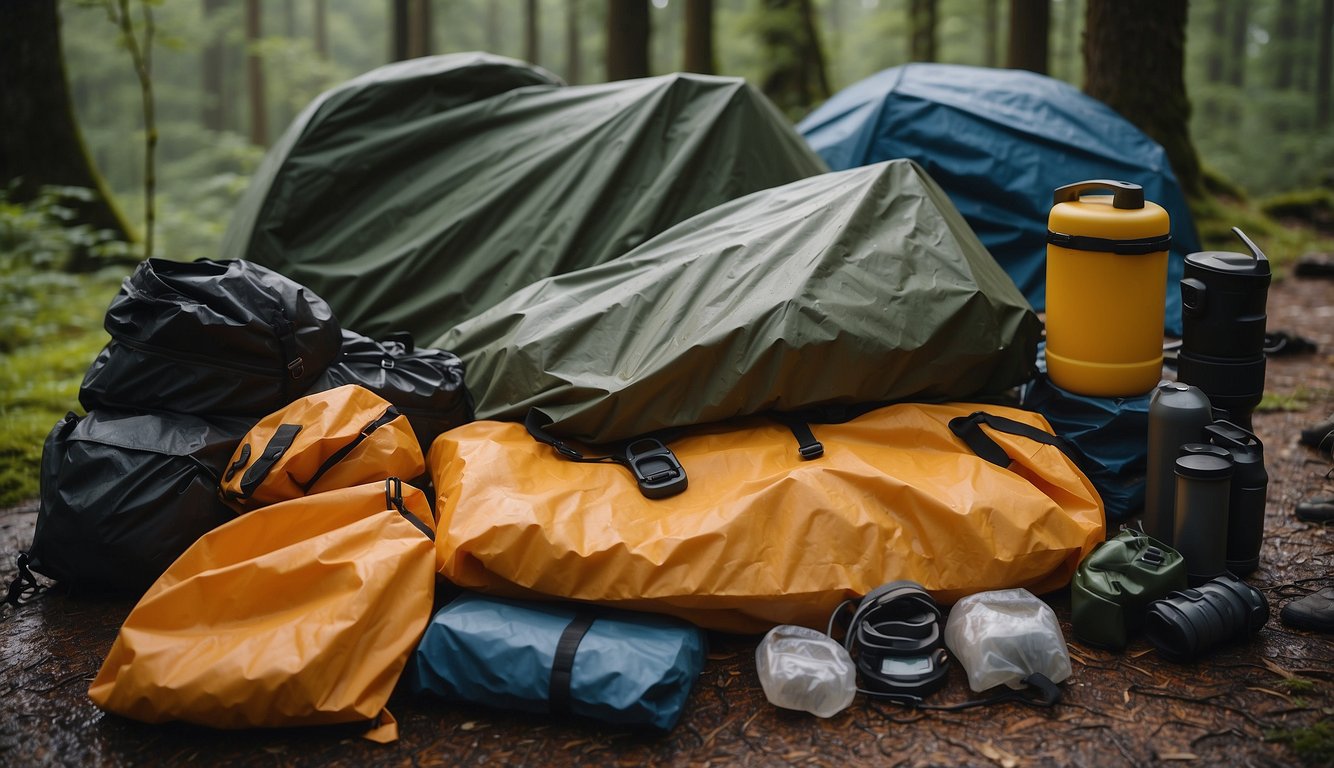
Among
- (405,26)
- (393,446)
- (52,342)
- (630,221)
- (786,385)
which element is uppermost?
(405,26)

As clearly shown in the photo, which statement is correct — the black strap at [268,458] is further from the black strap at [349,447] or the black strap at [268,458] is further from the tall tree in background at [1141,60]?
the tall tree in background at [1141,60]

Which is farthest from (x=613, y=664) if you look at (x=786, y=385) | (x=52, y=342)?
(x=52, y=342)

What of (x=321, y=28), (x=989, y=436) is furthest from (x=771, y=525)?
(x=321, y=28)

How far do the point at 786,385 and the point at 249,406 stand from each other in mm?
1759

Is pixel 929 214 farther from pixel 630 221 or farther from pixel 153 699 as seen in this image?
pixel 153 699

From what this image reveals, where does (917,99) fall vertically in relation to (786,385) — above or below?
above

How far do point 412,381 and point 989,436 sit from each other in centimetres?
200

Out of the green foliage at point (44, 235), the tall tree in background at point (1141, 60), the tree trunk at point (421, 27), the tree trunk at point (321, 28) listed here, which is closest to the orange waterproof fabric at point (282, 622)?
the green foliage at point (44, 235)

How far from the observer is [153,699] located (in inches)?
92.0

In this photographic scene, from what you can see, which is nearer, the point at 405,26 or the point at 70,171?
the point at 70,171

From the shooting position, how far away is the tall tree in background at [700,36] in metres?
9.73

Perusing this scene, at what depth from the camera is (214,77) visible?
24656 mm

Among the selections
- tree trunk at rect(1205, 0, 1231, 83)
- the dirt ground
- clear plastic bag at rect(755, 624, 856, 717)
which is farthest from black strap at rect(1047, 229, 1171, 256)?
tree trunk at rect(1205, 0, 1231, 83)

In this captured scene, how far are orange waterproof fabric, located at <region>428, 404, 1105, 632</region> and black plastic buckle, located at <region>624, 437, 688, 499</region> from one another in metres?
0.04
